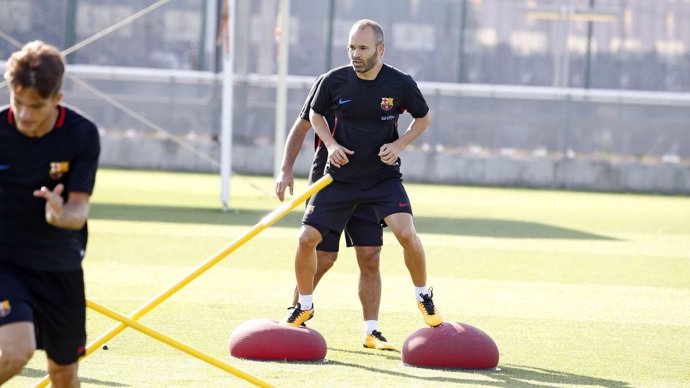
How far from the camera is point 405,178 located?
2912 cm

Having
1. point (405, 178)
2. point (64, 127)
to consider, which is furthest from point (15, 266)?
point (405, 178)

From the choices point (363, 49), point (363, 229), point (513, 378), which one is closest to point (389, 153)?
point (363, 49)

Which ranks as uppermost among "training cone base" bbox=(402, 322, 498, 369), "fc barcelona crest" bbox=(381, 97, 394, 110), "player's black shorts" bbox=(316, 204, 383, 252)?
"fc barcelona crest" bbox=(381, 97, 394, 110)

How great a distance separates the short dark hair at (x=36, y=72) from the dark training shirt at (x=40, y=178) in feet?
0.90

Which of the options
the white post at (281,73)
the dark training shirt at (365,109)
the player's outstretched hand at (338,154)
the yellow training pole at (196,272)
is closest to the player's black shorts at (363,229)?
the dark training shirt at (365,109)

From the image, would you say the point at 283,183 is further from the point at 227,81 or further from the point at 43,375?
the point at 227,81

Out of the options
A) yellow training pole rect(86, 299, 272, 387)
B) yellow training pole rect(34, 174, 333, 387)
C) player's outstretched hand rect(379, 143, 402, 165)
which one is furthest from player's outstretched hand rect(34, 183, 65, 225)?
player's outstretched hand rect(379, 143, 402, 165)

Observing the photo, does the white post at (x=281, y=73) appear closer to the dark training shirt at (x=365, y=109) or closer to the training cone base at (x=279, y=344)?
the dark training shirt at (x=365, y=109)

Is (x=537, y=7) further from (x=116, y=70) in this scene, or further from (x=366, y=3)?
(x=116, y=70)

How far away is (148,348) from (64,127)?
320cm

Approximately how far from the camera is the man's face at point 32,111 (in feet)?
17.8

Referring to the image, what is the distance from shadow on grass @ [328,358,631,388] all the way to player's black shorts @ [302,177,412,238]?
0.96m

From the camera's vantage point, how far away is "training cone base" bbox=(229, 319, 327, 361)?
8320 millimetres

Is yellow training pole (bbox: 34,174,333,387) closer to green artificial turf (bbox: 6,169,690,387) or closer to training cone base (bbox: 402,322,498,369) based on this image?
green artificial turf (bbox: 6,169,690,387)
